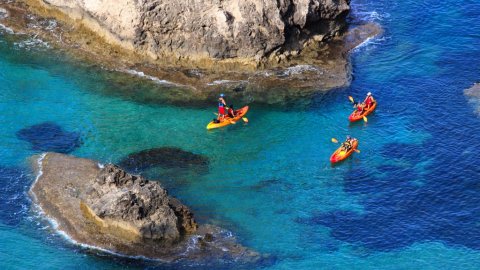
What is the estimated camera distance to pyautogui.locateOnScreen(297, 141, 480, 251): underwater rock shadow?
5234 cm

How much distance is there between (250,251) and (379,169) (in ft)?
47.8

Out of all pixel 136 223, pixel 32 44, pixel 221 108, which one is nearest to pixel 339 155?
pixel 221 108

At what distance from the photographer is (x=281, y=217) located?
54.6 m

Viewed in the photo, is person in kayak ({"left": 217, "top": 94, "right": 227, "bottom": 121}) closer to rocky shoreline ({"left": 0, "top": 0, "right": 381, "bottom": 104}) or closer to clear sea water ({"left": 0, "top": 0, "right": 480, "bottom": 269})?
clear sea water ({"left": 0, "top": 0, "right": 480, "bottom": 269})

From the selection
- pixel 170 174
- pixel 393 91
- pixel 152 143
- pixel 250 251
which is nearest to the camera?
pixel 250 251

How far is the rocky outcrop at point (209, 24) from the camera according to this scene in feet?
230

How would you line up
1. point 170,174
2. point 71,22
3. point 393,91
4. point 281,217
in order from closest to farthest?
point 281,217
point 170,174
point 393,91
point 71,22

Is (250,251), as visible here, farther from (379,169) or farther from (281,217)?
(379,169)

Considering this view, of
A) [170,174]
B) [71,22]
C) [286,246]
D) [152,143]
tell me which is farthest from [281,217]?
[71,22]

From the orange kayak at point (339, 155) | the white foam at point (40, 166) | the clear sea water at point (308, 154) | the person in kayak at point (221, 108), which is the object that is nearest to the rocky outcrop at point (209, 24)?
the clear sea water at point (308, 154)

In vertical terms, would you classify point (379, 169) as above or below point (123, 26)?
below

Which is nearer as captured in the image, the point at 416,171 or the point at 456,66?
the point at 416,171

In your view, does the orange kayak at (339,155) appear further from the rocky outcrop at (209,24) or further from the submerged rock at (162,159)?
the rocky outcrop at (209,24)

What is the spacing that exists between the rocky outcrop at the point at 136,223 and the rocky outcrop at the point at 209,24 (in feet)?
69.4
